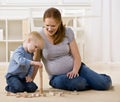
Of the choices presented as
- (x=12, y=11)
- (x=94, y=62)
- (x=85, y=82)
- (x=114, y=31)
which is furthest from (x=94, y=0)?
(x=85, y=82)

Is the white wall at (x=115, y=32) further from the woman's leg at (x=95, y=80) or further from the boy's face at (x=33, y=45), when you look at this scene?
the boy's face at (x=33, y=45)

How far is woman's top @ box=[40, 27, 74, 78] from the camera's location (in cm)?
197

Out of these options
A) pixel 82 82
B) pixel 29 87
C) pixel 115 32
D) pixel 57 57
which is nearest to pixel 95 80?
pixel 82 82

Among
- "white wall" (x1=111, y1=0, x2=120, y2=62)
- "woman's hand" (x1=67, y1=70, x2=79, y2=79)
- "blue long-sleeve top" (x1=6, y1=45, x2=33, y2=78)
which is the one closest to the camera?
"blue long-sleeve top" (x1=6, y1=45, x2=33, y2=78)

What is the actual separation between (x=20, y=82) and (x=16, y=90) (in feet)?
0.16

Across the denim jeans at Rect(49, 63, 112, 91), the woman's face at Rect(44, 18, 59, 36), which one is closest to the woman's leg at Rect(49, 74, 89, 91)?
the denim jeans at Rect(49, 63, 112, 91)

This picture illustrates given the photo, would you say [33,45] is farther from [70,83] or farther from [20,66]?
[70,83]

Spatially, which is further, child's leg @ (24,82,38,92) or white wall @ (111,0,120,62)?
white wall @ (111,0,120,62)

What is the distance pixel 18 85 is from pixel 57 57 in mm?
305

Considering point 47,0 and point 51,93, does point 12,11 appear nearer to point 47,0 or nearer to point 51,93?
point 47,0

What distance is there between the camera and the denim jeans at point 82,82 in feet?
6.34

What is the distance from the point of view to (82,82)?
6.36 feet

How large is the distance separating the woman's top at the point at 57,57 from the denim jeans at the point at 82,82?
0.15 ft

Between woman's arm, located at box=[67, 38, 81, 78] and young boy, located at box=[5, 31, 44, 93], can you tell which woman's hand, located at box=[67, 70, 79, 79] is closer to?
woman's arm, located at box=[67, 38, 81, 78]
